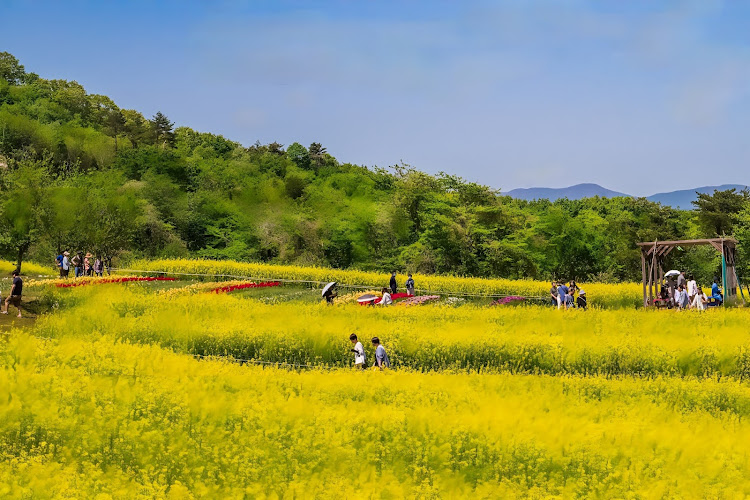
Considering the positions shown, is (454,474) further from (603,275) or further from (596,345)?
(603,275)

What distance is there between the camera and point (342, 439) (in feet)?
31.7

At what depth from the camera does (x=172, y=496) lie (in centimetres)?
788

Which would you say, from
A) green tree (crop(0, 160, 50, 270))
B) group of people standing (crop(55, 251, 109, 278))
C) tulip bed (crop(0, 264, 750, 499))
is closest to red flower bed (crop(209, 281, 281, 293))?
group of people standing (crop(55, 251, 109, 278))

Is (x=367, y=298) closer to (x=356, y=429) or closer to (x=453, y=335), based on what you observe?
(x=453, y=335)

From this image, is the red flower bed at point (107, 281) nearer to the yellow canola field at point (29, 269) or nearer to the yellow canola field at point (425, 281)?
the yellow canola field at point (425, 281)

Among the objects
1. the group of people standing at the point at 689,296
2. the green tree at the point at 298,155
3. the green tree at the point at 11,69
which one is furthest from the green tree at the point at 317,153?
the group of people standing at the point at 689,296

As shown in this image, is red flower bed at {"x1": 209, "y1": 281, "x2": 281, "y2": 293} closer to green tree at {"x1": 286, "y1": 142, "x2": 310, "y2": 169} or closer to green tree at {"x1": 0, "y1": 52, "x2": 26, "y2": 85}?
green tree at {"x1": 286, "y1": 142, "x2": 310, "y2": 169}

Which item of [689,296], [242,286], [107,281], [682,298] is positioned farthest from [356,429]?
[107,281]

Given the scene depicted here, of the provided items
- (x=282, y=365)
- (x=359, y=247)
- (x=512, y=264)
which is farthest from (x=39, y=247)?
(x=282, y=365)

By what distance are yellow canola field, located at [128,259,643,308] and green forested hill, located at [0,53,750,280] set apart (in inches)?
338

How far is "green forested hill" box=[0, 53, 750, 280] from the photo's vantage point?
46.9 meters

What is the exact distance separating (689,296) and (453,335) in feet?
41.1

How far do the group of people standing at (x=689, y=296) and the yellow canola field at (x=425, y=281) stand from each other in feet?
15.7

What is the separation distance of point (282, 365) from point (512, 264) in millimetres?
37500
